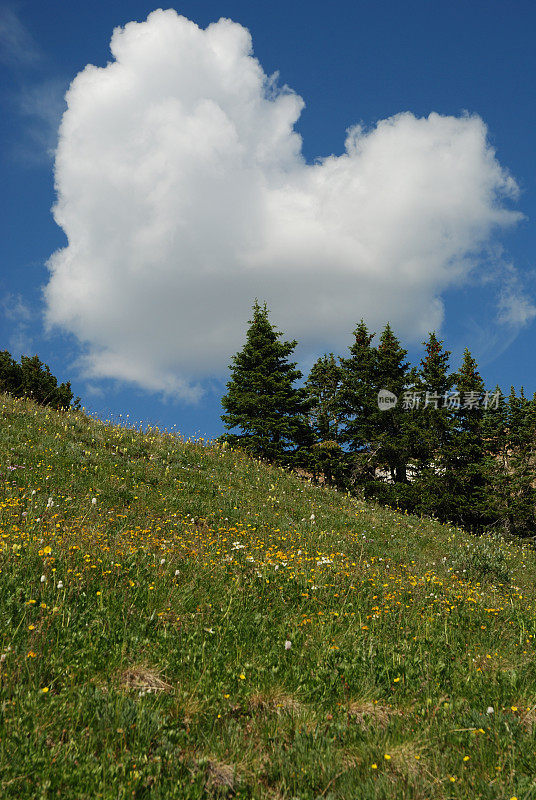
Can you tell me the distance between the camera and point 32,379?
2087 inches

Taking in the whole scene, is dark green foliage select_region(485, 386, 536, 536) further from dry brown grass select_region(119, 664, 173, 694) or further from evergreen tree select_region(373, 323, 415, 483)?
dry brown grass select_region(119, 664, 173, 694)

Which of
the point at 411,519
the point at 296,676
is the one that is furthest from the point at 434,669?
the point at 411,519

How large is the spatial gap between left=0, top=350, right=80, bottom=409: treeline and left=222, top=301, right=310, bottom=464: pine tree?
26.8 meters

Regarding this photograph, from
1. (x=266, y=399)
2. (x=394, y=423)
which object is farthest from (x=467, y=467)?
(x=266, y=399)

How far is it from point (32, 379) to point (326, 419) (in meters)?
35.8

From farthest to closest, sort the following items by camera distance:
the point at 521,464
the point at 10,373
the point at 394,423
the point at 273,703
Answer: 1. the point at 10,373
2. the point at 394,423
3. the point at 521,464
4. the point at 273,703

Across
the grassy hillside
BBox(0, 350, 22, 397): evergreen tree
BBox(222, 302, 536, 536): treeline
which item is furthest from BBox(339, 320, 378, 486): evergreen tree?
BBox(0, 350, 22, 397): evergreen tree

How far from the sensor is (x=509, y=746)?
163 inches

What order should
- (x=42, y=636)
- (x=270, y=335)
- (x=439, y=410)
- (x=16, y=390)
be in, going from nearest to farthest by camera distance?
(x=42, y=636) < (x=439, y=410) < (x=270, y=335) < (x=16, y=390)

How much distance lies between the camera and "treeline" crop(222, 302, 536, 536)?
3002 centimetres

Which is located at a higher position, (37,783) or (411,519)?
(411,519)

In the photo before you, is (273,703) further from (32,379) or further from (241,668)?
(32,379)

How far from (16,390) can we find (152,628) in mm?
53119

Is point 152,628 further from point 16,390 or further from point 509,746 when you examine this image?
point 16,390
